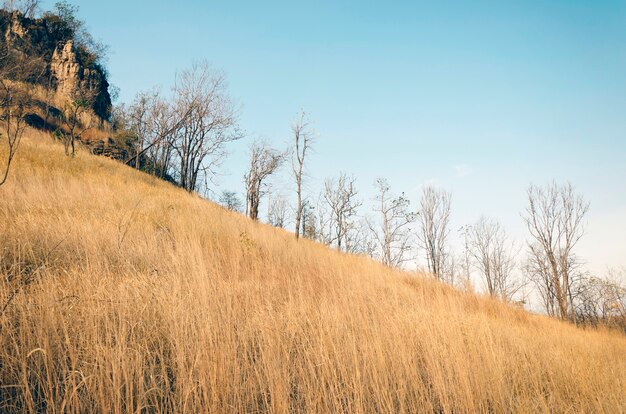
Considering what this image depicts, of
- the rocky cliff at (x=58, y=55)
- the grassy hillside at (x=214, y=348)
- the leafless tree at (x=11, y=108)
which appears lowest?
the grassy hillside at (x=214, y=348)

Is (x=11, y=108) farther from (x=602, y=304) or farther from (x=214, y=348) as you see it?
(x=602, y=304)

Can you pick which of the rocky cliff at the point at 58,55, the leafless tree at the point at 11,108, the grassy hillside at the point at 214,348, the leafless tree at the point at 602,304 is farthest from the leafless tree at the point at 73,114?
the leafless tree at the point at 602,304

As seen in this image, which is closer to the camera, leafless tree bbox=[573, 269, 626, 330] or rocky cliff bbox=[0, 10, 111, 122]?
leafless tree bbox=[573, 269, 626, 330]

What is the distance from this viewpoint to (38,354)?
1805mm

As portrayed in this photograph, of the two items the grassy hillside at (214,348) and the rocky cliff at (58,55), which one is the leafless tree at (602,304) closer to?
the grassy hillside at (214,348)

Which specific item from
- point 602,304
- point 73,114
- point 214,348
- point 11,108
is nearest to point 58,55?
point 73,114

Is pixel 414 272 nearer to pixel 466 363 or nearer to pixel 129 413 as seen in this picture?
pixel 466 363

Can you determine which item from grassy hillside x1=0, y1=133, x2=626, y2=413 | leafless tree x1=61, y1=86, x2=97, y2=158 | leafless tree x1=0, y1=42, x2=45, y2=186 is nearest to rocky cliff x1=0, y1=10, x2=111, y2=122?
leafless tree x1=0, y1=42, x2=45, y2=186

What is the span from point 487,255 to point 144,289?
125 ft

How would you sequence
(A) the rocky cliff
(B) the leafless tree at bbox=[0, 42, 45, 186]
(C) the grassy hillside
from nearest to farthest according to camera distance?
(C) the grassy hillside
(B) the leafless tree at bbox=[0, 42, 45, 186]
(A) the rocky cliff

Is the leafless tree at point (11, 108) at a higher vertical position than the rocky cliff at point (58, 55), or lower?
lower

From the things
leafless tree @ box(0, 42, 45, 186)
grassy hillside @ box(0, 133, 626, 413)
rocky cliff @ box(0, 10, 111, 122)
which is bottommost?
grassy hillside @ box(0, 133, 626, 413)

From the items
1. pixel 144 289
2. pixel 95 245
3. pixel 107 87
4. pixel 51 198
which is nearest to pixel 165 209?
pixel 51 198

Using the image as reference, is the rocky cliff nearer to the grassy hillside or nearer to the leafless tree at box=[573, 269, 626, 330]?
the grassy hillside
